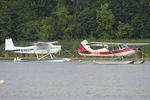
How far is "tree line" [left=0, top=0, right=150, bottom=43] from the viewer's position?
364 feet

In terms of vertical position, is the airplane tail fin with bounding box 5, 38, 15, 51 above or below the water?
below

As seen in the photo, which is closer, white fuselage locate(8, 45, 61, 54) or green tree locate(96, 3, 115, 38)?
white fuselage locate(8, 45, 61, 54)

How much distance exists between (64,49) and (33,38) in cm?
930

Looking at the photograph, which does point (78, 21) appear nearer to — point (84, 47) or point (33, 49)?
point (33, 49)

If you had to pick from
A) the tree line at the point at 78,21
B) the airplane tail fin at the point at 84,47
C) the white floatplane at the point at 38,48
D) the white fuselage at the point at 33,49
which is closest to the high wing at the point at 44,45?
the white floatplane at the point at 38,48

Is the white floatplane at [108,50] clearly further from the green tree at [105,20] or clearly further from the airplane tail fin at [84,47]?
the green tree at [105,20]

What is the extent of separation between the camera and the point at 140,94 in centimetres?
4338

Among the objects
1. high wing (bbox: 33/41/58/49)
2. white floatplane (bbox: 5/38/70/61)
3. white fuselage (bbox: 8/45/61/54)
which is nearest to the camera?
white fuselage (bbox: 8/45/61/54)

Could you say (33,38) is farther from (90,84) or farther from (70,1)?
(90,84)

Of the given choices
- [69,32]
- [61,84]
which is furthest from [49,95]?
[69,32]

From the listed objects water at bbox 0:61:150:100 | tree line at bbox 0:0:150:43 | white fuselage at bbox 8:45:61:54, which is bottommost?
white fuselage at bbox 8:45:61:54

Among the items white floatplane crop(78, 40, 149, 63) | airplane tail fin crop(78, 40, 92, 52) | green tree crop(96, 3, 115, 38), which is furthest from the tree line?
white floatplane crop(78, 40, 149, 63)

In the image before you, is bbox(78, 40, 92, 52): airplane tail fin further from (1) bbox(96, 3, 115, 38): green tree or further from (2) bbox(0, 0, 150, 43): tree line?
(1) bbox(96, 3, 115, 38): green tree

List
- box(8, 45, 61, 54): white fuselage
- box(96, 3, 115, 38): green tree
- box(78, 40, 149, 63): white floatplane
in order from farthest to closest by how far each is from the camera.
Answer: box(96, 3, 115, 38): green tree
box(8, 45, 61, 54): white fuselage
box(78, 40, 149, 63): white floatplane
